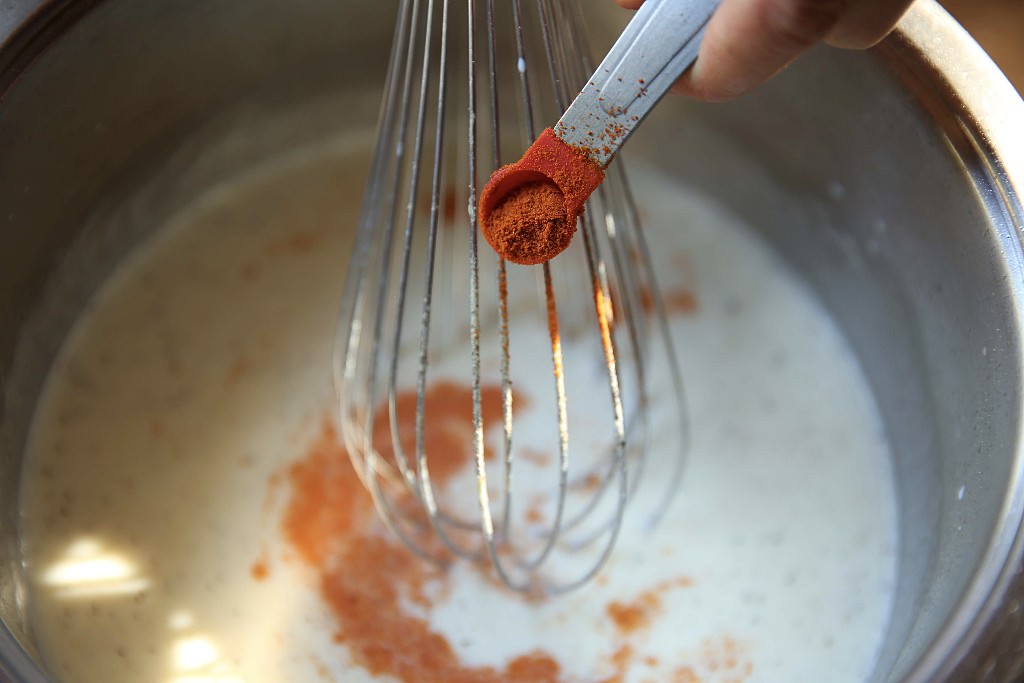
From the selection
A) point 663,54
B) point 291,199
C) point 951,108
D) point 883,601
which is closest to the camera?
point 663,54

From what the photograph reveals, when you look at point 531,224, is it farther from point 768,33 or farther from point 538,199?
point 768,33

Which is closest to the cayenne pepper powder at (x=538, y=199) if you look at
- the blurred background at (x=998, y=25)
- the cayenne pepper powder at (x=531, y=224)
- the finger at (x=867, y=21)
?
the cayenne pepper powder at (x=531, y=224)

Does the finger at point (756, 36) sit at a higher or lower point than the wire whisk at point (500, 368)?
lower

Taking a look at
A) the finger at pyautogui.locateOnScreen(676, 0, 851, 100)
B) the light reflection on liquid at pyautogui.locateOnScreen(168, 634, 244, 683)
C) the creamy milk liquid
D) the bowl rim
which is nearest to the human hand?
the finger at pyautogui.locateOnScreen(676, 0, 851, 100)

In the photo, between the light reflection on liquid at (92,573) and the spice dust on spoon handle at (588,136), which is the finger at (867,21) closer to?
the spice dust on spoon handle at (588,136)

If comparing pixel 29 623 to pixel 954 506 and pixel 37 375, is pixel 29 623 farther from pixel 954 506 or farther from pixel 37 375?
pixel 954 506

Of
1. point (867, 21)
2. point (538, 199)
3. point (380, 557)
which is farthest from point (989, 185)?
point (380, 557)

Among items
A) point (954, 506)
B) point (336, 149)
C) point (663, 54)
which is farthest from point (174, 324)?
point (954, 506)
